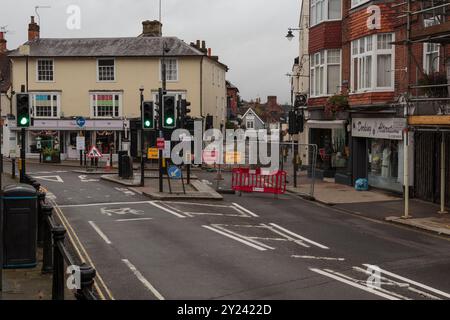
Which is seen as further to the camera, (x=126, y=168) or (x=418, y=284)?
(x=126, y=168)

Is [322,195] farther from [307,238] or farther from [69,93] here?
[69,93]

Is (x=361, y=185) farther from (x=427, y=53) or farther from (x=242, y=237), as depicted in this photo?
(x=242, y=237)

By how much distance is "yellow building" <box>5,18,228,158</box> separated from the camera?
4759cm

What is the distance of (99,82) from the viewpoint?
159 feet

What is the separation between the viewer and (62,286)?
9.07 m

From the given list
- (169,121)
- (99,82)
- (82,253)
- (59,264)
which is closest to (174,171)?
(169,121)

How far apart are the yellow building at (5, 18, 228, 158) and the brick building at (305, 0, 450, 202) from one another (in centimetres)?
1646

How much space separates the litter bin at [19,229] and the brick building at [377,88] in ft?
37.0

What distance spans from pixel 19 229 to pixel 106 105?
37488 millimetres

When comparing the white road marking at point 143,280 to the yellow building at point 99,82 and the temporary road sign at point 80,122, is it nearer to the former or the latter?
the temporary road sign at point 80,122

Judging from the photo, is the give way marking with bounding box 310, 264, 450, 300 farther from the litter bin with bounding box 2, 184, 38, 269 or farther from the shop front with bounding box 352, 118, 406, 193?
the shop front with bounding box 352, 118, 406, 193

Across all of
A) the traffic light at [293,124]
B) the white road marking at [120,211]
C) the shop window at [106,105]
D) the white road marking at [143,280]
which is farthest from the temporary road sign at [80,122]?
the white road marking at [143,280]

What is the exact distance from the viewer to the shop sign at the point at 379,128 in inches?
931

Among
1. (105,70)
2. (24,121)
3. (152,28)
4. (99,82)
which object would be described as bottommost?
(24,121)
